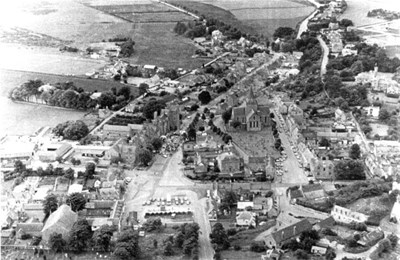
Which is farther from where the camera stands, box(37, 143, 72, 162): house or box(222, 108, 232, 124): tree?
box(222, 108, 232, 124): tree

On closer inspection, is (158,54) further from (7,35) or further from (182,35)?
(7,35)

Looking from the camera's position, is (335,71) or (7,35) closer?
(335,71)

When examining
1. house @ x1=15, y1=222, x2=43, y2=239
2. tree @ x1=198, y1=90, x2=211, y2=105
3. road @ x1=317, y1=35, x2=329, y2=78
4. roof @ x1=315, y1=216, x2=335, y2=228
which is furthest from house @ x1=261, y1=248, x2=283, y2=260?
road @ x1=317, y1=35, x2=329, y2=78

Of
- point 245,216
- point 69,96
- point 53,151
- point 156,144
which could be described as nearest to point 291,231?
point 245,216

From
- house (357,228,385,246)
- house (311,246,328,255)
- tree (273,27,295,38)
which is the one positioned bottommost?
house (311,246,328,255)

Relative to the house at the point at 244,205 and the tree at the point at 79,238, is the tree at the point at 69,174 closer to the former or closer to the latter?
the tree at the point at 79,238

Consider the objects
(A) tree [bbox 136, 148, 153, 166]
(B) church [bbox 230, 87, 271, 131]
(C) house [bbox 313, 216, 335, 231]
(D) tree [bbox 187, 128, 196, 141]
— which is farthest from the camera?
(B) church [bbox 230, 87, 271, 131]

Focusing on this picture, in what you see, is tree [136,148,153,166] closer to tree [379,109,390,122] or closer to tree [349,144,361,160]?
tree [349,144,361,160]

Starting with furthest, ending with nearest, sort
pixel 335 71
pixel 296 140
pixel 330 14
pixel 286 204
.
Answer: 1. pixel 330 14
2. pixel 335 71
3. pixel 296 140
4. pixel 286 204


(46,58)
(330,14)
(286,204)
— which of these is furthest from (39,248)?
(330,14)
